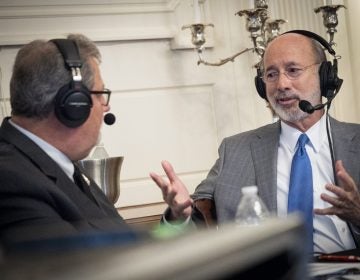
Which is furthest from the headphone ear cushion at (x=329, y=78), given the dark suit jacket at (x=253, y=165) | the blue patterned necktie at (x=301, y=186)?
the blue patterned necktie at (x=301, y=186)

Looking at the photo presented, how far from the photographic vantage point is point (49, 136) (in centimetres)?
106

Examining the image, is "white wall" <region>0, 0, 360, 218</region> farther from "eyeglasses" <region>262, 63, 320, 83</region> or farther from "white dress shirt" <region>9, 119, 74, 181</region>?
"white dress shirt" <region>9, 119, 74, 181</region>

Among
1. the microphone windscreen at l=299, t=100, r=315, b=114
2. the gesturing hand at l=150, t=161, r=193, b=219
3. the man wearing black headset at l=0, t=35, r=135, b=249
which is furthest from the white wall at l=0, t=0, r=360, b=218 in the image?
the man wearing black headset at l=0, t=35, r=135, b=249

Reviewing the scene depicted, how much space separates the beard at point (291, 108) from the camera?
1572 millimetres

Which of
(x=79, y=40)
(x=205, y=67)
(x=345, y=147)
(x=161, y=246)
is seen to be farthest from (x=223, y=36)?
(x=161, y=246)

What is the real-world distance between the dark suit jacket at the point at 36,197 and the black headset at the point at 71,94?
0.27ft

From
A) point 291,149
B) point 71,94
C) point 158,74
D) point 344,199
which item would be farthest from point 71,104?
point 158,74

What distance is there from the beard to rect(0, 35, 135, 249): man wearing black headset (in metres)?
0.65

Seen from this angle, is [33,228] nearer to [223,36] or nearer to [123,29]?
[123,29]

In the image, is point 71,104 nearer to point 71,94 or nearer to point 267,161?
point 71,94

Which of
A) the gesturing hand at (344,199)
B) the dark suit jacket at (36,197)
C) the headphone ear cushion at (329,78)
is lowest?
the gesturing hand at (344,199)

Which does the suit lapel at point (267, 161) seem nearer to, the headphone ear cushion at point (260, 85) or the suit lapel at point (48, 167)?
the headphone ear cushion at point (260, 85)

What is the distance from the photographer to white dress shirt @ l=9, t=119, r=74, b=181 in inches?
41.4

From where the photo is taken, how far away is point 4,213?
90cm
